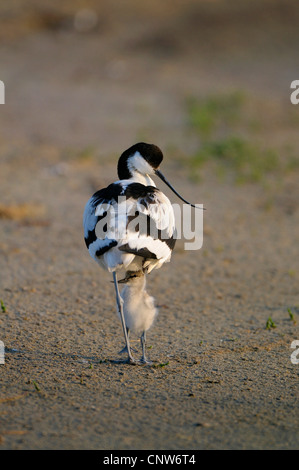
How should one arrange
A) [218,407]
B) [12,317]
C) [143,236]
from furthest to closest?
[12,317] → [143,236] → [218,407]

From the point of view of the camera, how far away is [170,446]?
326 centimetres

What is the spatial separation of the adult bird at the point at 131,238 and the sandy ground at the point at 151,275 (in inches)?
13.2

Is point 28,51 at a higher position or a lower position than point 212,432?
higher

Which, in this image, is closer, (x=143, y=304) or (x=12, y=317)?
(x=143, y=304)

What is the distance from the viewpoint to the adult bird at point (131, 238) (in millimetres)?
4105

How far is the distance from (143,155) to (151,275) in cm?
186

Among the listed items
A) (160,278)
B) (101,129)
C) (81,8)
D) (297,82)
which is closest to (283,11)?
(297,82)

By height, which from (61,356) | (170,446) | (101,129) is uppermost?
(101,129)

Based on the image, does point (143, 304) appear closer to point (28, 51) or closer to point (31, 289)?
point (31, 289)

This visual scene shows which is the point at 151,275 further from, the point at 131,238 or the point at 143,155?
the point at 131,238

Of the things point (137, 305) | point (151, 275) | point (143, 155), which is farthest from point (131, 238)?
point (151, 275)

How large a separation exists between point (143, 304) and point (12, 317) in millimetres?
1181

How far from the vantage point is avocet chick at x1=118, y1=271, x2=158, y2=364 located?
4465 mm

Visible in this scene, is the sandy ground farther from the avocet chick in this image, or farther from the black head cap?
the black head cap
